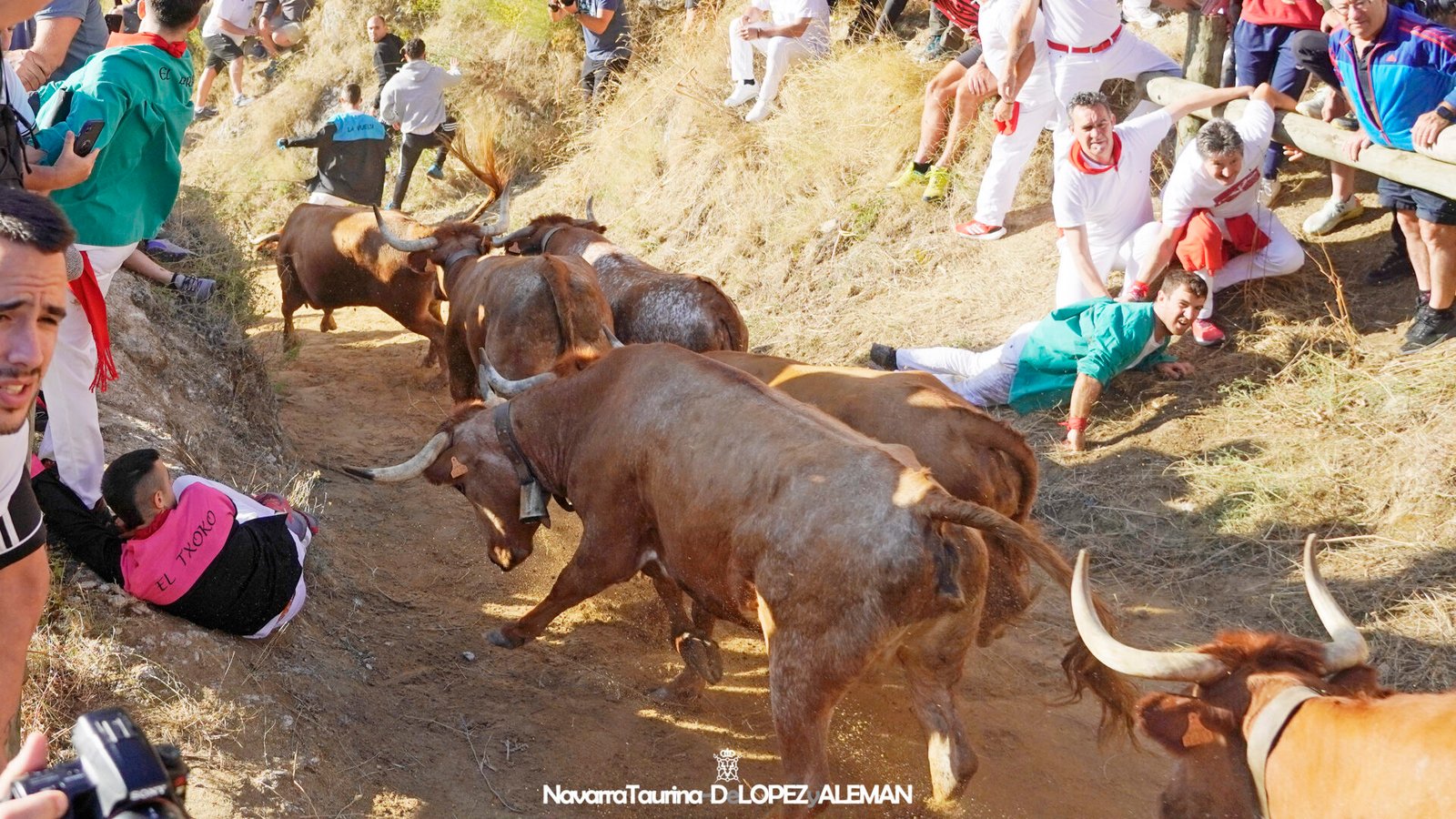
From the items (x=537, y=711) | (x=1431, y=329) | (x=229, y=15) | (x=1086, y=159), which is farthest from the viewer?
(x=229, y=15)

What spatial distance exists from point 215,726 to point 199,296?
11.9 feet

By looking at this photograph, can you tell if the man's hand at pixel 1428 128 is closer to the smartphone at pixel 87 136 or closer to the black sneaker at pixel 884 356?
the black sneaker at pixel 884 356

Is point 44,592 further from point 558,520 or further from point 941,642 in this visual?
point 558,520

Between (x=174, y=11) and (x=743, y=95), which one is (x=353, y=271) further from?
(x=174, y=11)

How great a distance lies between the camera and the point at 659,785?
4.75m

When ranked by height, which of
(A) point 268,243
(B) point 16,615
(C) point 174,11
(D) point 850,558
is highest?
(C) point 174,11

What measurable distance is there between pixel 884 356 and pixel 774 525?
383 cm

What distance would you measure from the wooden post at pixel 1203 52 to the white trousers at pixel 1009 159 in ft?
2.71

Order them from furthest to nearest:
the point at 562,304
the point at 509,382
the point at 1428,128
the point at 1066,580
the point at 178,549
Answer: the point at 562,304 → the point at 1428,128 → the point at 509,382 → the point at 178,549 → the point at 1066,580

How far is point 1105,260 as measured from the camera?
25.7 ft

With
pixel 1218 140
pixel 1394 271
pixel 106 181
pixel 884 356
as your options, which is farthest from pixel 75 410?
pixel 1394 271

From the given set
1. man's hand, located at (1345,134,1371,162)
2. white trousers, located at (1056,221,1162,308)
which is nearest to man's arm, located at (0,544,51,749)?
white trousers, located at (1056,221,1162,308)

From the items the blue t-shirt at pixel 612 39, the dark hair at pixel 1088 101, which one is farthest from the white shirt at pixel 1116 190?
the blue t-shirt at pixel 612 39

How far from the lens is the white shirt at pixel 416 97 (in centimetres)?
1311
